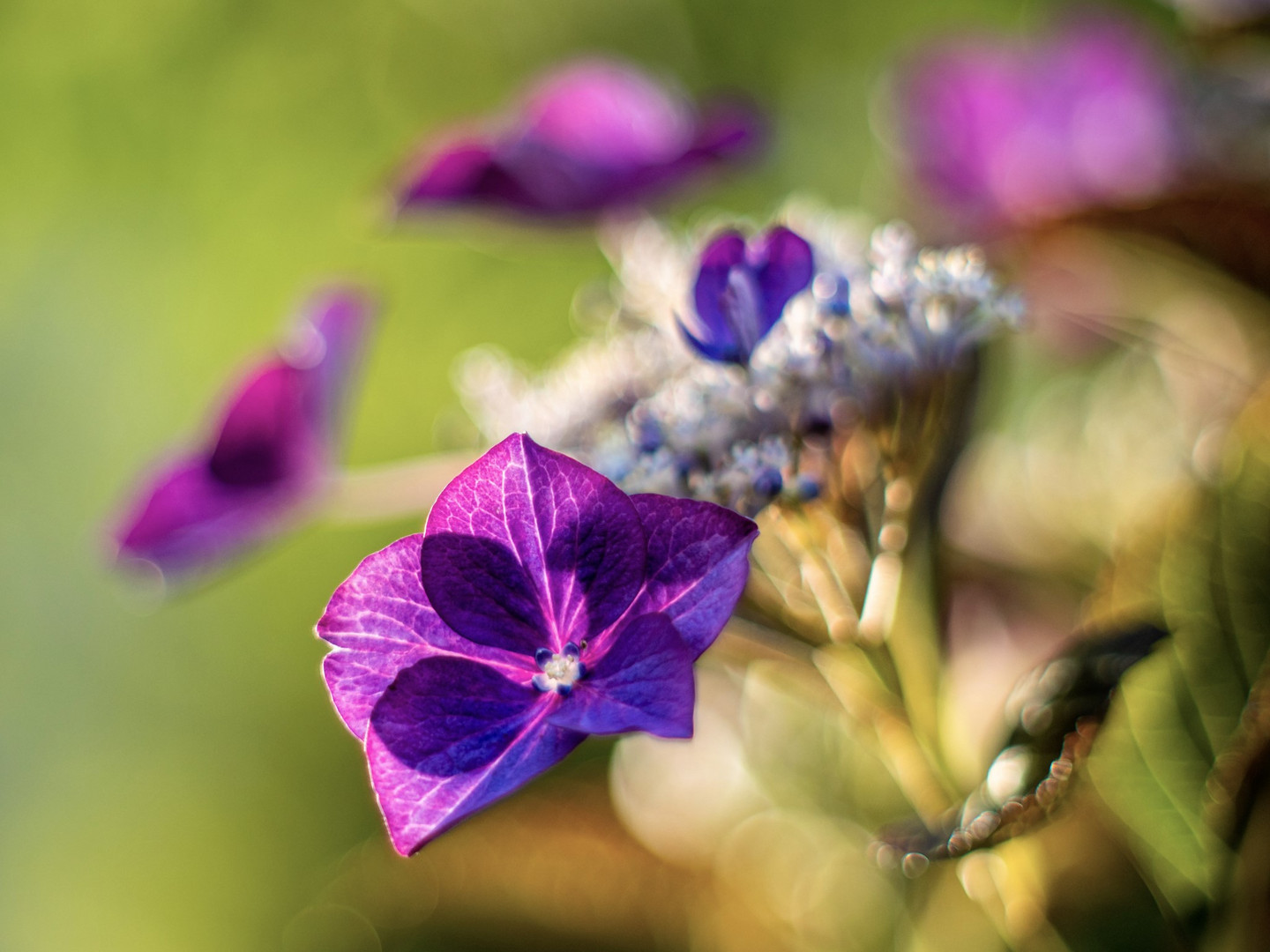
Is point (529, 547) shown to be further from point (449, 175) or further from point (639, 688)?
point (449, 175)

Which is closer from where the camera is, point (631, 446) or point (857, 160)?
point (631, 446)

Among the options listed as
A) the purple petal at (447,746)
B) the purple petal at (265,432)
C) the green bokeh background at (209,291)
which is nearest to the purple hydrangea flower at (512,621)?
the purple petal at (447,746)

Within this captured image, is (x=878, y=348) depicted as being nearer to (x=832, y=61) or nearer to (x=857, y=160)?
(x=857, y=160)

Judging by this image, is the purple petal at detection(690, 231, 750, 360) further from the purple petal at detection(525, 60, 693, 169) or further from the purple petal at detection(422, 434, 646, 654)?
the purple petal at detection(525, 60, 693, 169)

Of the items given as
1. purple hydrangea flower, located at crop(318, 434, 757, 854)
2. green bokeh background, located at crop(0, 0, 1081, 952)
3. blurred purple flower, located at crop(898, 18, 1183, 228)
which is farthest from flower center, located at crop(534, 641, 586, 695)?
green bokeh background, located at crop(0, 0, 1081, 952)

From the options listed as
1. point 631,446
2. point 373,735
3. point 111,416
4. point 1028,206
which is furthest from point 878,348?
point 111,416

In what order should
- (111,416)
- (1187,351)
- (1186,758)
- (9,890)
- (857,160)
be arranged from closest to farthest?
(1186,758) → (1187,351) → (9,890) → (857,160) → (111,416)
